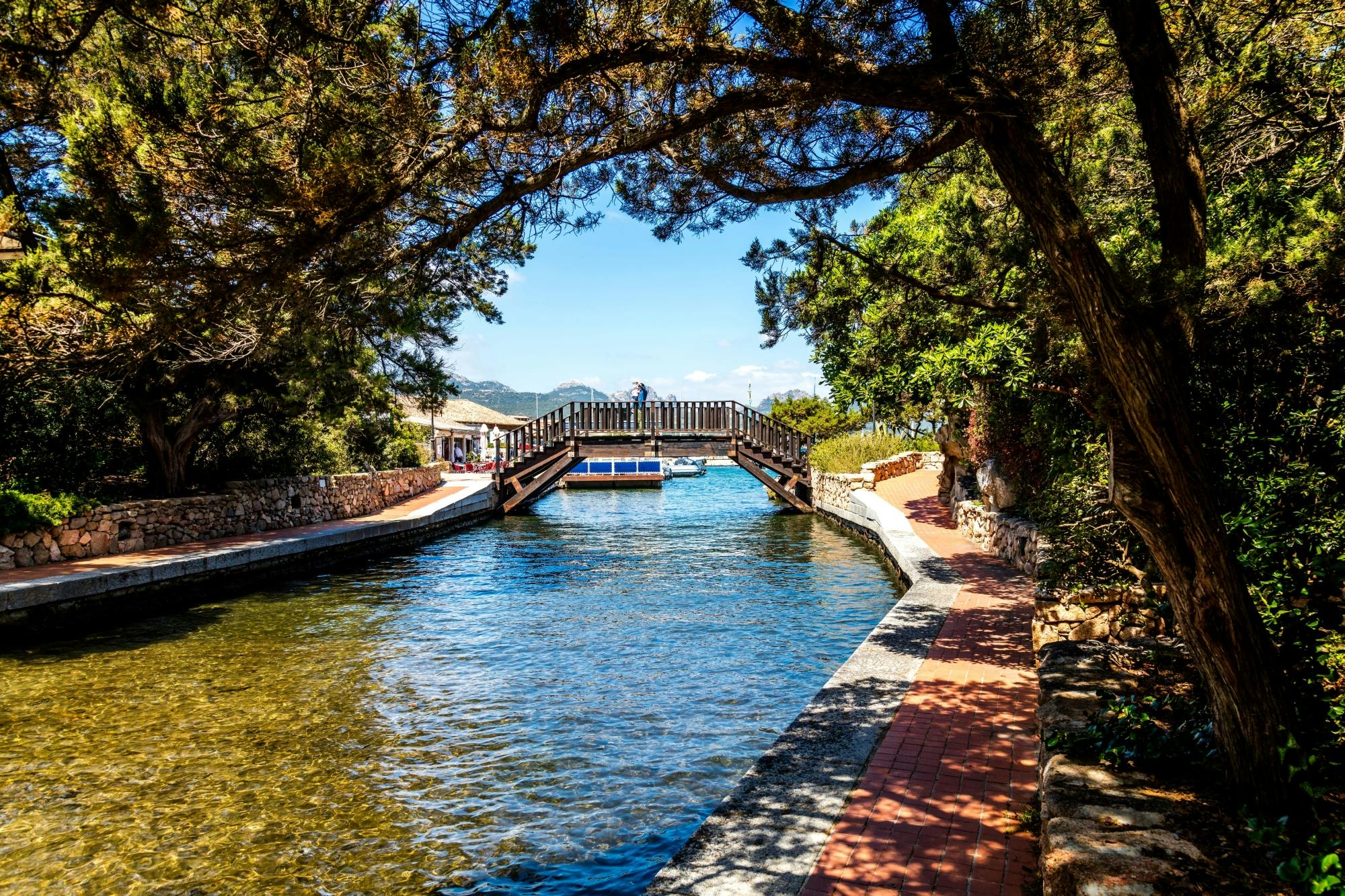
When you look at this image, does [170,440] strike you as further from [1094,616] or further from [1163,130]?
[1163,130]

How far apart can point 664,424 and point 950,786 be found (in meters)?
24.1

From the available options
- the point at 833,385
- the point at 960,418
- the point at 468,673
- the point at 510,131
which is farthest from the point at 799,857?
the point at 960,418

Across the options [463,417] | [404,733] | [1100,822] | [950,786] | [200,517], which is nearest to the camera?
[1100,822]

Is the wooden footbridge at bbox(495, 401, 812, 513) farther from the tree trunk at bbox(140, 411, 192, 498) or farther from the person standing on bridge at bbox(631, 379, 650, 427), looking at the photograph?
the tree trunk at bbox(140, 411, 192, 498)

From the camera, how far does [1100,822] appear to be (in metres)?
2.97

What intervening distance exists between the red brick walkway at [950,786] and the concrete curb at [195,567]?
34.4ft

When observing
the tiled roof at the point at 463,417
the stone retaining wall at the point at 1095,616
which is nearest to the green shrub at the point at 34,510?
the stone retaining wall at the point at 1095,616

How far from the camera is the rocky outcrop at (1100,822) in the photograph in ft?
8.51

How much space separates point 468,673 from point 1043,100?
283 inches

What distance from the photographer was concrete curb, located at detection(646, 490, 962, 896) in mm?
3627

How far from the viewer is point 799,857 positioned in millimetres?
3734

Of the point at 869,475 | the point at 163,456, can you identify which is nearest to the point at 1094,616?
the point at 163,456

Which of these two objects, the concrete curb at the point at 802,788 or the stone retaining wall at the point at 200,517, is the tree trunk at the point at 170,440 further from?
the concrete curb at the point at 802,788

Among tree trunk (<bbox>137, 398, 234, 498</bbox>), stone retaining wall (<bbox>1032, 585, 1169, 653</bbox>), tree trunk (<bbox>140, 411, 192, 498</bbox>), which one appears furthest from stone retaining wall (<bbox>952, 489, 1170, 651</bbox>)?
tree trunk (<bbox>140, 411, 192, 498</bbox>)
